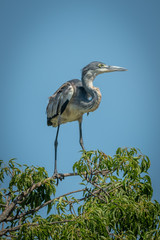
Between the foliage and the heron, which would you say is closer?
the foliage

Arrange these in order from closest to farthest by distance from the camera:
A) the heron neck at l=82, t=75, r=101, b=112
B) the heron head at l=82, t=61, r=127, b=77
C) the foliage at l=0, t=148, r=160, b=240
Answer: the foliage at l=0, t=148, r=160, b=240 → the heron neck at l=82, t=75, r=101, b=112 → the heron head at l=82, t=61, r=127, b=77

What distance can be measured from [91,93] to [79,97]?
291 millimetres

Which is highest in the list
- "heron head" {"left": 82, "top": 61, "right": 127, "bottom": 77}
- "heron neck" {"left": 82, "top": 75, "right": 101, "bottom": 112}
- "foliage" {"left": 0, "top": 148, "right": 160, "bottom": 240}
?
"heron head" {"left": 82, "top": 61, "right": 127, "bottom": 77}

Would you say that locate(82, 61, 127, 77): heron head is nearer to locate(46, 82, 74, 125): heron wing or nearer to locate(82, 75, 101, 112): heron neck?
locate(82, 75, 101, 112): heron neck

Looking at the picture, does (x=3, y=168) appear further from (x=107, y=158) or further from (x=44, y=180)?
(x=107, y=158)

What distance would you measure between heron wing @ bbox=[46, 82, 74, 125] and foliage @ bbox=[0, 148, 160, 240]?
2421mm

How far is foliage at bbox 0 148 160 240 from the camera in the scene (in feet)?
15.6

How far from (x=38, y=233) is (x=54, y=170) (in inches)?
121

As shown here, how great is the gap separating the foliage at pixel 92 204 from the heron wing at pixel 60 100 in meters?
2.42

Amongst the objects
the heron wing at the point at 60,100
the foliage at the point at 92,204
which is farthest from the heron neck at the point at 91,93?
the foliage at the point at 92,204

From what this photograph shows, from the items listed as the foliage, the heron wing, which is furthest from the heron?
the foliage

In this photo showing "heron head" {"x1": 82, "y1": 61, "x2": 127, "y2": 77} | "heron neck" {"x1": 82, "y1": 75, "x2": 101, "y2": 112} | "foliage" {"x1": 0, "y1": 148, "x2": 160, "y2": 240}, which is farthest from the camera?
"heron head" {"x1": 82, "y1": 61, "x2": 127, "y2": 77}

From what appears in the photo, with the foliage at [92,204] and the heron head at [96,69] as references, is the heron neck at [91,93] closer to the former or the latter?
the heron head at [96,69]

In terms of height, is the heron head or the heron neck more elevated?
the heron head
